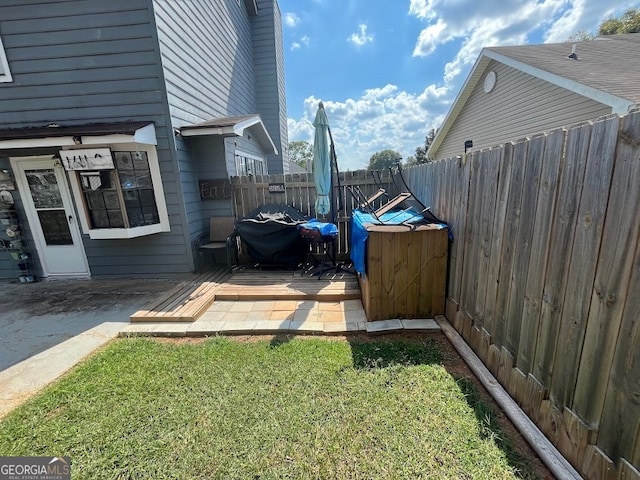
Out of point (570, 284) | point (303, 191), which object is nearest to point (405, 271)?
point (570, 284)

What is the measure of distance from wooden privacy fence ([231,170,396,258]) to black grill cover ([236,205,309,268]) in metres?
0.57

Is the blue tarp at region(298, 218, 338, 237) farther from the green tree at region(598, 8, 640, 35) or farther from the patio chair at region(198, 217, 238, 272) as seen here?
the green tree at region(598, 8, 640, 35)

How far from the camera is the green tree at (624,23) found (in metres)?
18.1

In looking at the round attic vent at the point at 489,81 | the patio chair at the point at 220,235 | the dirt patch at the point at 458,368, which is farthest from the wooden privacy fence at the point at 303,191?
the round attic vent at the point at 489,81

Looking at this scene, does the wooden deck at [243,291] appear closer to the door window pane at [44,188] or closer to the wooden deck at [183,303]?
the wooden deck at [183,303]

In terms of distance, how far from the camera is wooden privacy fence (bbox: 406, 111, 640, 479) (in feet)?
3.95

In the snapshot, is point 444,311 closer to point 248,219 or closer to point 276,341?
point 276,341

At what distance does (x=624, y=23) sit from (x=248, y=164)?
28318mm

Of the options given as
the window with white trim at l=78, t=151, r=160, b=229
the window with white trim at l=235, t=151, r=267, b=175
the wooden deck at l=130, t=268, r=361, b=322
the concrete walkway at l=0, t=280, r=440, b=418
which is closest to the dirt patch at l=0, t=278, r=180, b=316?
the concrete walkway at l=0, t=280, r=440, b=418

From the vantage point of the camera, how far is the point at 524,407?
1857 mm

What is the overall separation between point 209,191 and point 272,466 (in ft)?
15.8

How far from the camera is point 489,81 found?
348 inches

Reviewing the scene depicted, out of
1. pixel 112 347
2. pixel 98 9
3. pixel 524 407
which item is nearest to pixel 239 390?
pixel 112 347

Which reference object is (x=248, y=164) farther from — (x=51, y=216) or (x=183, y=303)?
(x=183, y=303)
